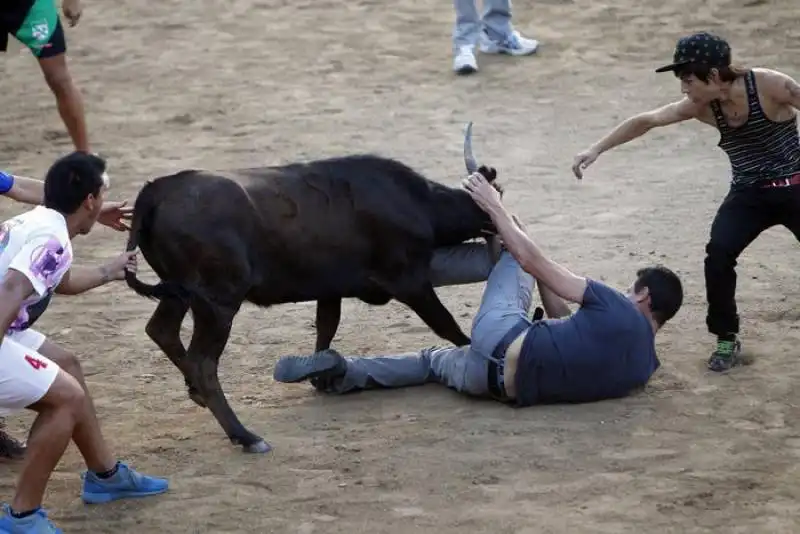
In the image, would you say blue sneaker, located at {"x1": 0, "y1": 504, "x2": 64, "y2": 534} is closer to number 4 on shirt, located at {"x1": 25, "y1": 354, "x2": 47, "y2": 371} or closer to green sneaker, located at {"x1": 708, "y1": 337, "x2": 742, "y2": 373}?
number 4 on shirt, located at {"x1": 25, "y1": 354, "x2": 47, "y2": 371}

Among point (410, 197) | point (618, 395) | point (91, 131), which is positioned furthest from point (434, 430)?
point (91, 131)

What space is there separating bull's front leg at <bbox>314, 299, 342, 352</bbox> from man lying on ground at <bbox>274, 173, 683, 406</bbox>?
1.46 ft

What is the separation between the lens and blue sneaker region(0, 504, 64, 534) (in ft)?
16.3

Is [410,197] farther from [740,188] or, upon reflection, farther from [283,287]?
[740,188]

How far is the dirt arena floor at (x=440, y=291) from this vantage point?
5387 mm

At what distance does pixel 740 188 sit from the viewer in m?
6.65

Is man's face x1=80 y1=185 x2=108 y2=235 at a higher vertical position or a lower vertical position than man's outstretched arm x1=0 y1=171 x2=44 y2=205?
higher

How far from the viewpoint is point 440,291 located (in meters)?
8.11

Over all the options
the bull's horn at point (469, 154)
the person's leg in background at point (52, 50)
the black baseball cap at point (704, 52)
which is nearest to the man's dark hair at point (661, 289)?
the black baseball cap at point (704, 52)

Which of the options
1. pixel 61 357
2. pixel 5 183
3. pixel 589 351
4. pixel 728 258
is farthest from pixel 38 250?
pixel 728 258

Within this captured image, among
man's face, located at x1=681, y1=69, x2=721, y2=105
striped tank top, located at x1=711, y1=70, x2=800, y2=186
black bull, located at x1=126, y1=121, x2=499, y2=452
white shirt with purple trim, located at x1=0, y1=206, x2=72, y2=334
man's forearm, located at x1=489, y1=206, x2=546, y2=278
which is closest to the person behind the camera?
white shirt with purple trim, located at x1=0, y1=206, x2=72, y2=334

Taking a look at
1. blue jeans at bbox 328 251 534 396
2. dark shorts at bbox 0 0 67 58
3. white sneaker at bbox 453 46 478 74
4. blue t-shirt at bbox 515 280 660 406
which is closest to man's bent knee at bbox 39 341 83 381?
blue jeans at bbox 328 251 534 396

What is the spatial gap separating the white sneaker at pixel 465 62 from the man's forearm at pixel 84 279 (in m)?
7.85

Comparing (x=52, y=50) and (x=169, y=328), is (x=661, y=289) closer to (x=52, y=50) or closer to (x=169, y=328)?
(x=169, y=328)
